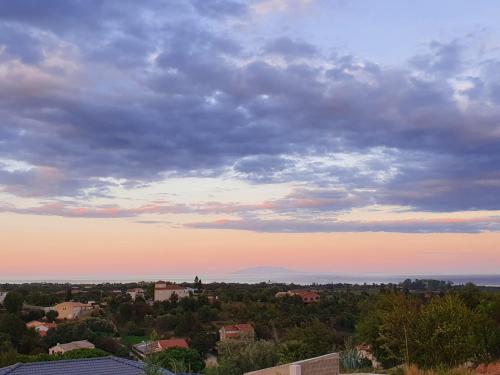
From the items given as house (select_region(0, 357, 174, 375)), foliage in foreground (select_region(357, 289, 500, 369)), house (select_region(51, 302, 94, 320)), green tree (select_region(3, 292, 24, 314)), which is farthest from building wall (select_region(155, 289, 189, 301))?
foliage in foreground (select_region(357, 289, 500, 369))

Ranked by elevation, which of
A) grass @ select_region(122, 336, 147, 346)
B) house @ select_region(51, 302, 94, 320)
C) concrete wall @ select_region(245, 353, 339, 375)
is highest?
concrete wall @ select_region(245, 353, 339, 375)

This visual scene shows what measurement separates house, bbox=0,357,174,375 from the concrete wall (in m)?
8.88

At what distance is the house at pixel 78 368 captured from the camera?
74.5 ft

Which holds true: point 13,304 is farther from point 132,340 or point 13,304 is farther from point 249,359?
point 249,359

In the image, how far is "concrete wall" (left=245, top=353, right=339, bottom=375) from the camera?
1341 cm

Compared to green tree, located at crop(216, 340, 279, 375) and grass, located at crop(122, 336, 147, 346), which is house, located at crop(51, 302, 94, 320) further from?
green tree, located at crop(216, 340, 279, 375)

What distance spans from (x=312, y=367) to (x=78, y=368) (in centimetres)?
→ 1243

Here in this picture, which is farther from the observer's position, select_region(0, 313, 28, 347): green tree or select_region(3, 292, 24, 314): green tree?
select_region(3, 292, 24, 314): green tree

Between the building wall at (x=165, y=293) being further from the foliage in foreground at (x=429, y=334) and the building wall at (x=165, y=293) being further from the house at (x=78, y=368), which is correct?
the foliage in foreground at (x=429, y=334)

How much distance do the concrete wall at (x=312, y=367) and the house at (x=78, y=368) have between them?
8882 millimetres

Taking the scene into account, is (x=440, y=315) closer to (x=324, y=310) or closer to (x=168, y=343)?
(x=168, y=343)

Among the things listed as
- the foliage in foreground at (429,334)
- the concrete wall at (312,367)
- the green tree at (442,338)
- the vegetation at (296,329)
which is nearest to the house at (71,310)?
the vegetation at (296,329)

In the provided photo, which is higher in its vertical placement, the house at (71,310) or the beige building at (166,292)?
the beige building at (166,292)

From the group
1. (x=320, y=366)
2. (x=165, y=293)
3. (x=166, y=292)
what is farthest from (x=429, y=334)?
(x=166, y=292)
